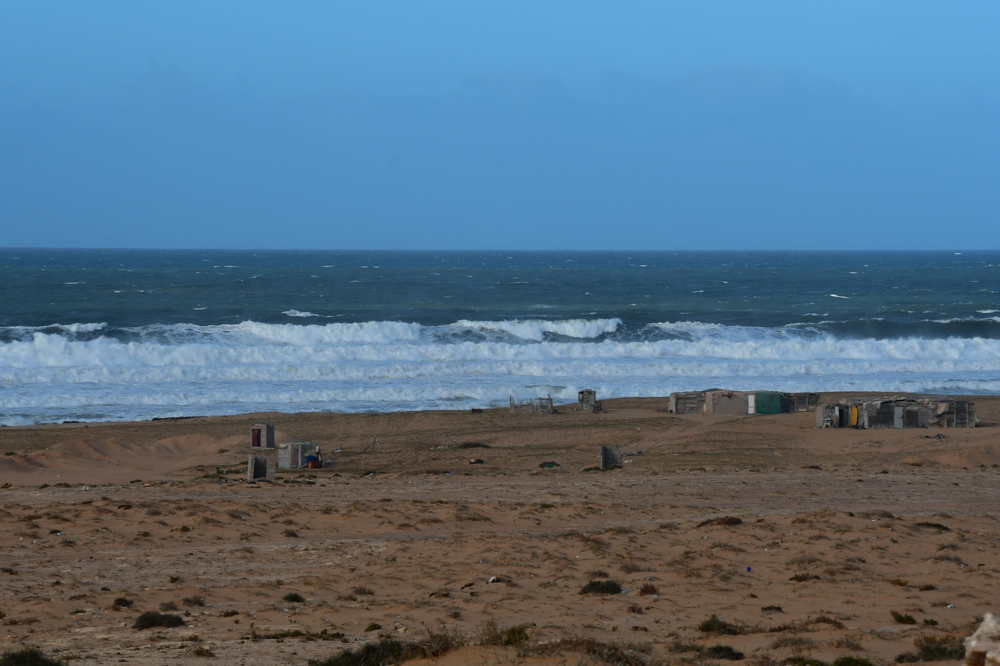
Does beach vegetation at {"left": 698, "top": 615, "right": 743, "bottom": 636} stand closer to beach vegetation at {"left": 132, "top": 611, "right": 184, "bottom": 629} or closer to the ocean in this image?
beach vegetation at {"left": 132, "top": 611, "right": 184, "bottom": 629}

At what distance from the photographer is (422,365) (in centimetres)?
3653

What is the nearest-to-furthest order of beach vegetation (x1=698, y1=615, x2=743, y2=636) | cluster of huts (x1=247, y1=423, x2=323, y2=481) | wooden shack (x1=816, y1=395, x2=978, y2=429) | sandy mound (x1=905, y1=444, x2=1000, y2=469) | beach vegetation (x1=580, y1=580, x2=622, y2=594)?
beach vegetation (x1=698, y1=615, x2=743, y2=636), beach vegetation (x1=580, y1=580, x2=622, y2=594), cluster of huts (x1=247, y1=423, x2=323, y2=481), sandy mound (x1=905, y1=444, x2=1000, y2=469), wooden shack (x1=816, y1=395, x2=978, y2=429)

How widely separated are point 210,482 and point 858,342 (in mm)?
34487

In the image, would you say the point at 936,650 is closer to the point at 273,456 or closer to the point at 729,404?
the point at 273,456

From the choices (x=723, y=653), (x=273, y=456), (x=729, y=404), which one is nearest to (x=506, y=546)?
(x=723, y=653)

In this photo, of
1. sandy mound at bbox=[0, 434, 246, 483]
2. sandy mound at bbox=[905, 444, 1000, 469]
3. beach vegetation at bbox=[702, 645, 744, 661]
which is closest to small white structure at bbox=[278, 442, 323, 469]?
sandy mound at bbox=[0, 434, 246, 483]

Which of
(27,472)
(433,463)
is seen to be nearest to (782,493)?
(433,463)

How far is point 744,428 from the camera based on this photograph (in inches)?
960

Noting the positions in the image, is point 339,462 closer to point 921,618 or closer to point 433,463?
point 433,463

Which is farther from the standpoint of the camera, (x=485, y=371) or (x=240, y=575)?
(x=485, y=371)

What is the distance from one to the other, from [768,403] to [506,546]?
16.6 metres

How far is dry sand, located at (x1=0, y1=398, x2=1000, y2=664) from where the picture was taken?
8.03 metres

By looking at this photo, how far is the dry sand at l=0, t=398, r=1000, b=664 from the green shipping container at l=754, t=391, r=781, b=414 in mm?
3913

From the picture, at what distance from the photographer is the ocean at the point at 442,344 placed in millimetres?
31953
